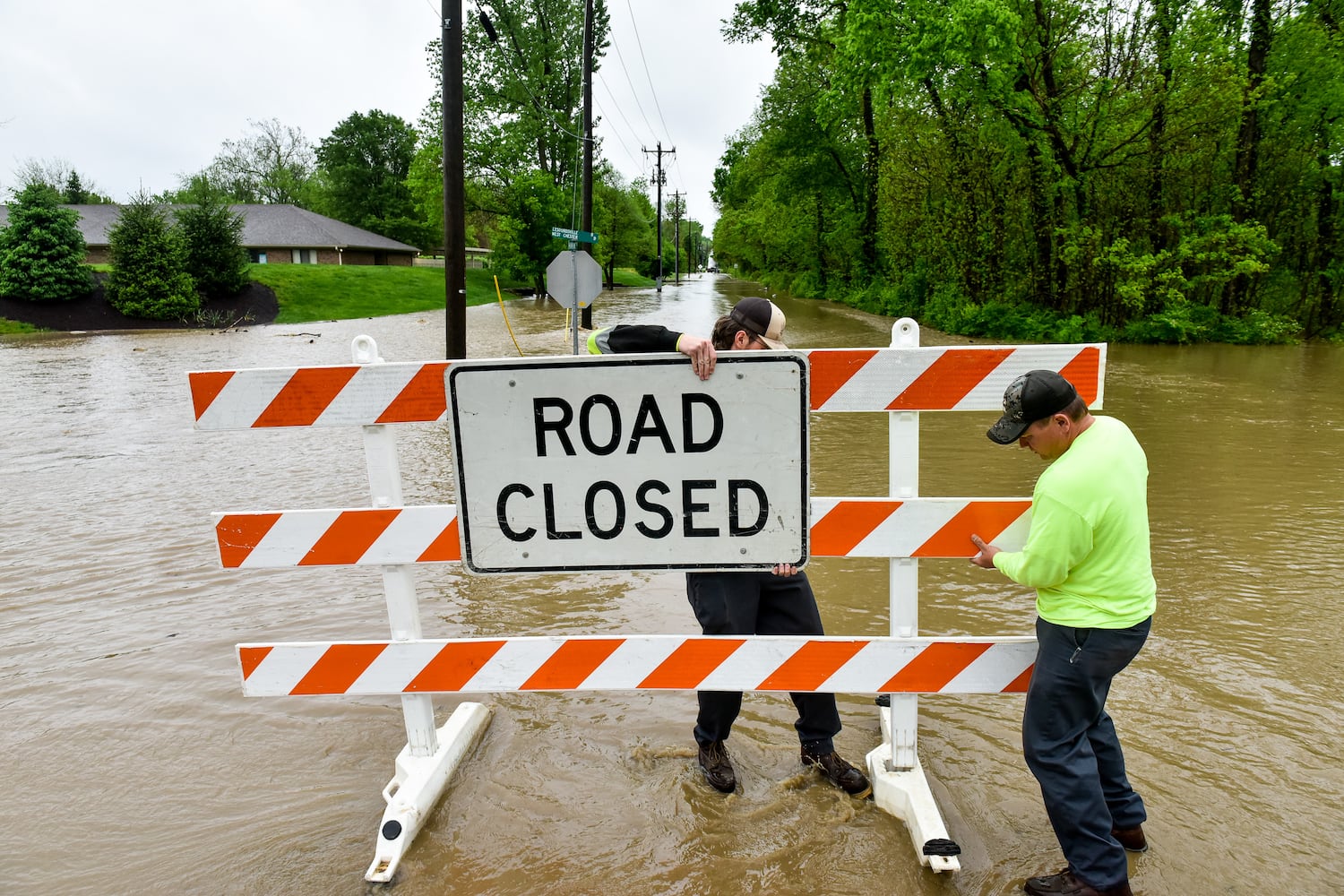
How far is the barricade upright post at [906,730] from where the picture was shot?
102 inches

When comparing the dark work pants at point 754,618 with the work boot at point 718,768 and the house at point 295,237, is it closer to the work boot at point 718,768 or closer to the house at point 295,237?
A: the work boot at point 718,768

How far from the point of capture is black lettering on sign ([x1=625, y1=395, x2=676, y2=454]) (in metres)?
2.51

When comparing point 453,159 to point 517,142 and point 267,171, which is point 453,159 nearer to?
point 517,142

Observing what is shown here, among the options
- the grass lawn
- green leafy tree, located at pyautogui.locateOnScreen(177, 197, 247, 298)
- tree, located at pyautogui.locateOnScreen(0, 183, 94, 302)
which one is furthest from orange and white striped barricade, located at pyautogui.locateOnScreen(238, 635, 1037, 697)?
tree, located at pyautogui.locateOnScreen(0, 183, 94, 302)

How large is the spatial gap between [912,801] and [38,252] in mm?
41663

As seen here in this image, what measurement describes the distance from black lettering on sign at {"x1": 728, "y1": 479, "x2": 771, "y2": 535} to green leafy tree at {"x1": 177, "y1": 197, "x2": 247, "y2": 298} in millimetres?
40213

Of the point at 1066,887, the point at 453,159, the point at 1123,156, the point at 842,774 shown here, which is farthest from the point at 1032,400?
the point at 1123,156

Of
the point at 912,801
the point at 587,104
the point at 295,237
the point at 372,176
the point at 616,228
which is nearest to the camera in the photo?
the point at 912,801

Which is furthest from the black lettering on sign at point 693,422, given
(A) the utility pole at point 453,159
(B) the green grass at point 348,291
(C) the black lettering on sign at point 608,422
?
(B) the green grass at point 348,291

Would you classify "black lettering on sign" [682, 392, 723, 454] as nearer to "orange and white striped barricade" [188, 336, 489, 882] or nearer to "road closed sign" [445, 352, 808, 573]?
"road closed sign" [445, 352, 808, 573]

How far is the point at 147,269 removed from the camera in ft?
112

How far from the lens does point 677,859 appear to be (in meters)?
2.68

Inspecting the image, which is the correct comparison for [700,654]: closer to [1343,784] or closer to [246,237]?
[1343,784]

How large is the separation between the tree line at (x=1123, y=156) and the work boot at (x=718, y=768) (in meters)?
19.5
